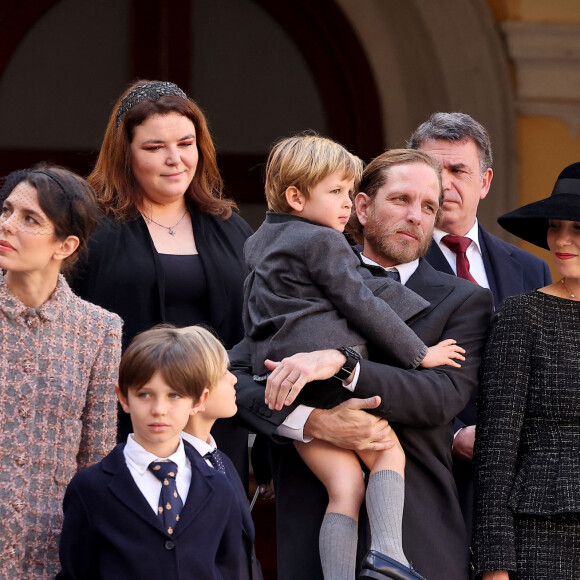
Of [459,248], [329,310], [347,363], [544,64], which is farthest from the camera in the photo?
[544,64]

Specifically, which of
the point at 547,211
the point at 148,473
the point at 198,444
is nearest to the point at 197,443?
the point at 198,444

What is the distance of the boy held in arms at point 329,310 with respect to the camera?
3.62 m

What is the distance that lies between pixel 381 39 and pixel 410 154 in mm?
3085

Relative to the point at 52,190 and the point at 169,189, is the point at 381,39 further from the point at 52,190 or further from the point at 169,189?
the point at 52,190

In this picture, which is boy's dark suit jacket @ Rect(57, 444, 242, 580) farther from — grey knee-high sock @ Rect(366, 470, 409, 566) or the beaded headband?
the beaded headband

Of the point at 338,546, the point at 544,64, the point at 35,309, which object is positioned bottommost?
the point at 338,546

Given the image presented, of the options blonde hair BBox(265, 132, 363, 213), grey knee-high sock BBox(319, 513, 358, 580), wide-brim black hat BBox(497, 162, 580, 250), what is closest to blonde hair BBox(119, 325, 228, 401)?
grey knee-high sock BBox(319, 513, 358, 580)

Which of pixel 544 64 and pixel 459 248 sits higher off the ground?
pixel 544 64

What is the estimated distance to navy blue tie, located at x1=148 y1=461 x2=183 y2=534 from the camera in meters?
3.19

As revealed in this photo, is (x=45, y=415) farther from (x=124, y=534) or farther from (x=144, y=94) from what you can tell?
(x=144, y=94)

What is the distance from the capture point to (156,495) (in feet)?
10.6

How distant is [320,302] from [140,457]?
78 centimetres

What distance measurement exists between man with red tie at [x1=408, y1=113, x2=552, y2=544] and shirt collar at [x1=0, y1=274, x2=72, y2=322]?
153 centimetres

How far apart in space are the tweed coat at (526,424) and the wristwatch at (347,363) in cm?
40
